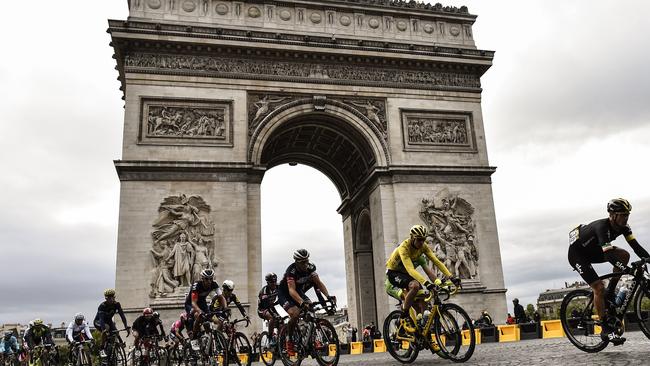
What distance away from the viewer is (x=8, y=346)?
18.5 m

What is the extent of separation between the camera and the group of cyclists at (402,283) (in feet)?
21.1

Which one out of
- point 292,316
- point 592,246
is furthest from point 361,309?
point 592,246

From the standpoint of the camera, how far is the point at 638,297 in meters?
6.38

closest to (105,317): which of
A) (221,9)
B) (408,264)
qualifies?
(408,264)

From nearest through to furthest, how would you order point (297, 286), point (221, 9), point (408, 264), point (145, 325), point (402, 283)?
point (408, 264), point (402, 283), point (297, 286), point (145, 325), point (221, 9)

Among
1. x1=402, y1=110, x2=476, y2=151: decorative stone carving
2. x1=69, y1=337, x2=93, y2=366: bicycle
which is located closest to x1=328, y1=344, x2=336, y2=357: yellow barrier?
x1=69, y1=337, x2=93, y2=366: bicycle

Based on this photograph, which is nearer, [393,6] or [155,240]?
[155,240]

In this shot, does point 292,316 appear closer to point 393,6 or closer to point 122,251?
point 122,251

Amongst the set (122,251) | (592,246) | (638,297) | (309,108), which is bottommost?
(638,297)

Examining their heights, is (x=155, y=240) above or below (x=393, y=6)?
below

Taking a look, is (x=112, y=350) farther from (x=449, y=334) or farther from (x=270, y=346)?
(x=449, y=334)

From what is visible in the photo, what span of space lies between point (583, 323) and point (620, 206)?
1654mm

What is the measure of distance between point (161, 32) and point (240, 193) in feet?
24.5

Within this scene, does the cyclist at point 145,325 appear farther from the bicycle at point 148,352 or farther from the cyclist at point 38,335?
the cyclist at point 38,335
